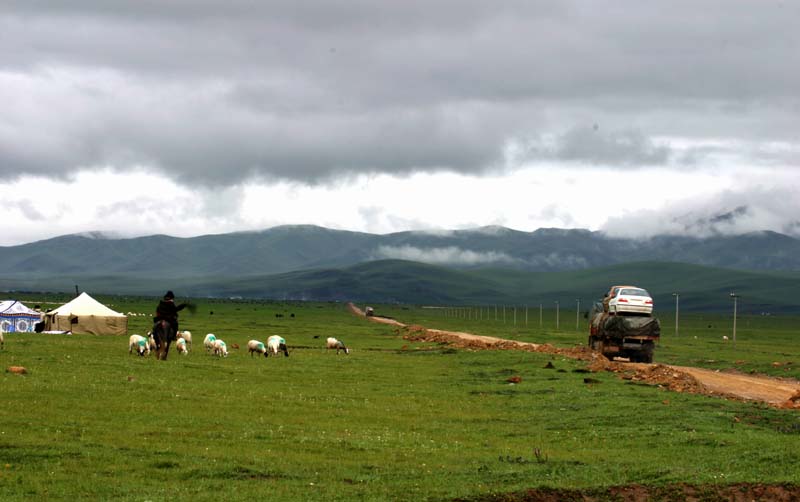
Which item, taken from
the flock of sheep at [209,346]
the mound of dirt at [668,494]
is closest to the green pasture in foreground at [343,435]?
the mound of dirt at [668,494]

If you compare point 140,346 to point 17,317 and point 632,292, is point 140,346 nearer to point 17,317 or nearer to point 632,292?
point 632,292

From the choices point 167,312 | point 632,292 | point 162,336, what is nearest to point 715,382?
point 632,292

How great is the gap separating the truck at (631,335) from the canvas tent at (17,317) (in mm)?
42609

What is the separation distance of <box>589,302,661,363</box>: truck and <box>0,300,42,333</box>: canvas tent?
4261 cm

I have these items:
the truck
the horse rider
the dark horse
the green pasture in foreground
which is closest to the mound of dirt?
the green pasture in foreground

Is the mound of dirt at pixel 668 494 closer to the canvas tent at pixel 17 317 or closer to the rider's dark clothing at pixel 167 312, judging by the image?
the rider's dark clothing at pixel 167 312

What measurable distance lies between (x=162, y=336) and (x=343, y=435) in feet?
63.7

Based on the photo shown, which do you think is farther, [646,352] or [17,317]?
[17,317]

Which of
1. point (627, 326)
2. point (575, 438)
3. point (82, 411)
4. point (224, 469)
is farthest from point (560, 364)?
point (224, 469)

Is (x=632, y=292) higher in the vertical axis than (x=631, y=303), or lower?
higher

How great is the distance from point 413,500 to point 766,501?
613cm

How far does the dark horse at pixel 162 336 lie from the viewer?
139 ft

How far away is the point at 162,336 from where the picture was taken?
42594 mm

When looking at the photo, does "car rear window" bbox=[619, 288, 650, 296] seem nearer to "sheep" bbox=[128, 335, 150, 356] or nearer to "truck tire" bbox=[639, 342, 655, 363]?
"truck tire" bbox=[639, 342, 655, 363]
